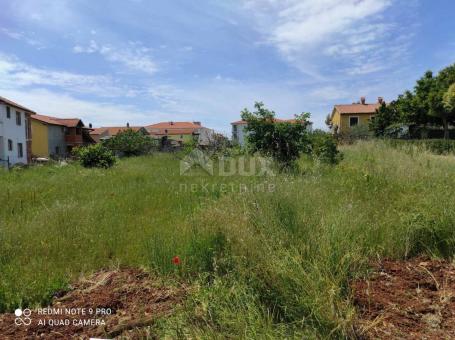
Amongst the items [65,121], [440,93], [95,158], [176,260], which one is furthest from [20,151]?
[440,93]

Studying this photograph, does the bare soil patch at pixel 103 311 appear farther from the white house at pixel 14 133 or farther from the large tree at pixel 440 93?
the white house at pixel 14 133

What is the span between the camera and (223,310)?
2.23 meters

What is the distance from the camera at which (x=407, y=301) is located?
2.42 metres

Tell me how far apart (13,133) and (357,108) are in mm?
41903

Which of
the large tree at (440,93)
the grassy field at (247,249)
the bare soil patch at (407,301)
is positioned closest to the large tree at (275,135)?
the grassy field at (247,249)

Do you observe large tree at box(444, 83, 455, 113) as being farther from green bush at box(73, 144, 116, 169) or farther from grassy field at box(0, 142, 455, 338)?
green bush at box(73, 144, 116, 169)

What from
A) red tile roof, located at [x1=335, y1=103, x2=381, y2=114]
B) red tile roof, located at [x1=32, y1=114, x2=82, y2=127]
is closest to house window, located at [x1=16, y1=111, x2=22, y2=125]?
red tile roof, located at [x1=32, y1=114, x2=82, y2=127]

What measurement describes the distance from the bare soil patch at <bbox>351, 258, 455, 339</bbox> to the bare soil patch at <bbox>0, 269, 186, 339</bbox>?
142 cm

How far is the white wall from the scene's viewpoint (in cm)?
2647

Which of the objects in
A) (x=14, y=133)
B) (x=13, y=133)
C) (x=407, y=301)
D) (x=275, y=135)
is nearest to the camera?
(x=407, y=301)

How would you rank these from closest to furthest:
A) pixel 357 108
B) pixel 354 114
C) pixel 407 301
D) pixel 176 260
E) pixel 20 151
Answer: pixel 407 301
pixel 176 260
pixel 20 151
pixel 354 114
pixel 357 108

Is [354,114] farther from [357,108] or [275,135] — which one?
[275,135]

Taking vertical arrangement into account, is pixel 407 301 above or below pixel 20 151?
below

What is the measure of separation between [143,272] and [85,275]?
664 mm
